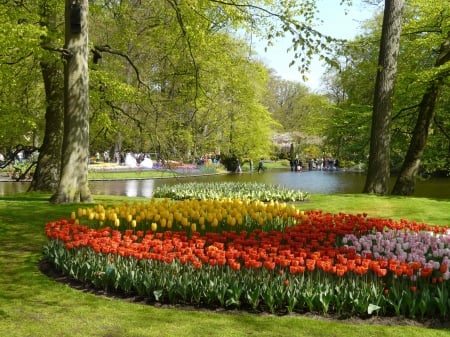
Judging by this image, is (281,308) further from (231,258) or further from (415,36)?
(415,36)

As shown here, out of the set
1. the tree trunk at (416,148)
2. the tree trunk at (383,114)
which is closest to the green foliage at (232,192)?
the tree trunk at (383,114)

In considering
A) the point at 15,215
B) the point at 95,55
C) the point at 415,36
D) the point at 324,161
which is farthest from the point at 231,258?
the point at 324,161

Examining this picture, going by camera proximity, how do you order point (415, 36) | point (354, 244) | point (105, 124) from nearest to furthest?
point (354, 244) < point (105, 124) < point (415, 36)

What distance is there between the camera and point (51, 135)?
16781 millimetres

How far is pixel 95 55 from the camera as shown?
16.8m

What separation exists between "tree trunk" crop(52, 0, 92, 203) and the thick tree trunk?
16.3 ft

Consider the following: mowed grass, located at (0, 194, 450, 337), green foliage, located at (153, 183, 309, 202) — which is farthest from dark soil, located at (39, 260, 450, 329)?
green foliage, located at (153, 183, 309, 202)

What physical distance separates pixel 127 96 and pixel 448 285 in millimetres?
12656

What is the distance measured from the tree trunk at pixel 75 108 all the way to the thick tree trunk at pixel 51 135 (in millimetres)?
4967

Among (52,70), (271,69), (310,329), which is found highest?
(271,69)

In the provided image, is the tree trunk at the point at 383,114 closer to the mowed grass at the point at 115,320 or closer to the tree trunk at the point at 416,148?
the tree trunk at the point at 416,148

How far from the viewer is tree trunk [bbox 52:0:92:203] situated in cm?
1182

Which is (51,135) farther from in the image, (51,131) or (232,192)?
(232,192)

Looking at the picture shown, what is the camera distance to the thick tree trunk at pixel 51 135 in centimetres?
1678
